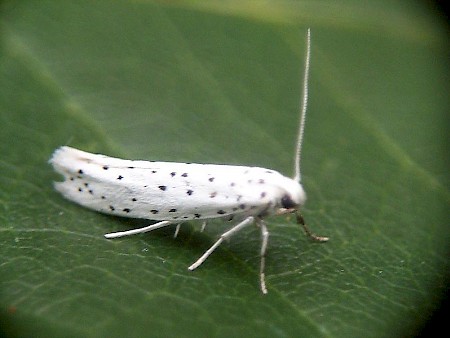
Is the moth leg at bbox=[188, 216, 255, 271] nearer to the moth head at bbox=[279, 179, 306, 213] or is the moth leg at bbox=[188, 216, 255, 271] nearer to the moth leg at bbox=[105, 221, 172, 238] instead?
the moth head at bbox=[279, 179, 306, 213]

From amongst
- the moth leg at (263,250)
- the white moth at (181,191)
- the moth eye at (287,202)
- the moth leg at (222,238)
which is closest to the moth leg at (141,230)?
the white moth at (181,191)

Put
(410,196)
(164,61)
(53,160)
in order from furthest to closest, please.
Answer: (164,61), (410,196), (53,160)

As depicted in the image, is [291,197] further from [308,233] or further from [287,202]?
[308,233]

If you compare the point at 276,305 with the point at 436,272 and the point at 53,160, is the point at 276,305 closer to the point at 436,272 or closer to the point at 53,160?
the point at 436,272

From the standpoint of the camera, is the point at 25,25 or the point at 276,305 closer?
the point at 276,305

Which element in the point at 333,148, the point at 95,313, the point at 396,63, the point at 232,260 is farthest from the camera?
the point at 396,63

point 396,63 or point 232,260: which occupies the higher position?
point 396,63

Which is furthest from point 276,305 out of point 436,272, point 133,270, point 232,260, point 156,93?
point 156,93
